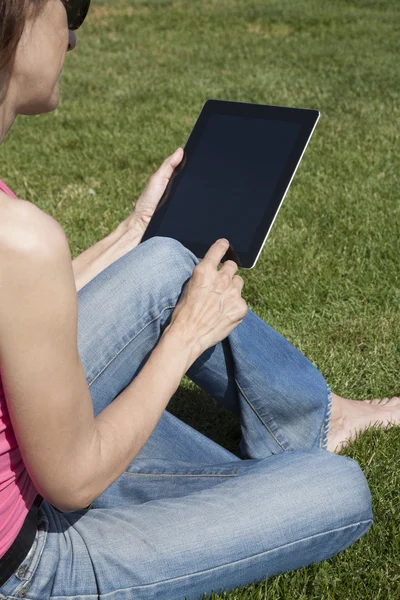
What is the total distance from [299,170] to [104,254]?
3086 millimetres

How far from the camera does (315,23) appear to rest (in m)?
11.6

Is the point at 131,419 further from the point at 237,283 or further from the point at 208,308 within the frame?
the point at 237,283

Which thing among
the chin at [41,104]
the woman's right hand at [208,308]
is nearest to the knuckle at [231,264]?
the woman's right hand at [208,308]

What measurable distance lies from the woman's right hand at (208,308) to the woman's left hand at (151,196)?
576mm

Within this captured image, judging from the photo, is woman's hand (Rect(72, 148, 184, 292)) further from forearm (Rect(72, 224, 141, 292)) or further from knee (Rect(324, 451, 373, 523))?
knee (Rect(324, 451, 373, 523))

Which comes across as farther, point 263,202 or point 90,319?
point 263,202

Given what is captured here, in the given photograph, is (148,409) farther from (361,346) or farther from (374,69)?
Result: (374,69)

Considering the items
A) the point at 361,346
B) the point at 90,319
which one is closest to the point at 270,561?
the point at 90,319

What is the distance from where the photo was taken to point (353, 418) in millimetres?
2926

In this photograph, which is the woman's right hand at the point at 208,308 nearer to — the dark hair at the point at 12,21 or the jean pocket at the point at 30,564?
the jean pocket at the point at 30,564

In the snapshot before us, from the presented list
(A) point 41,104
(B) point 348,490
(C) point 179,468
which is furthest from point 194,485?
(A) point 41,104

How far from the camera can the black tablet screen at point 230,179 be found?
8.23ft

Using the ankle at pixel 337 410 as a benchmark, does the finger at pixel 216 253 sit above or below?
above

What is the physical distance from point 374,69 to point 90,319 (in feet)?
22.9
